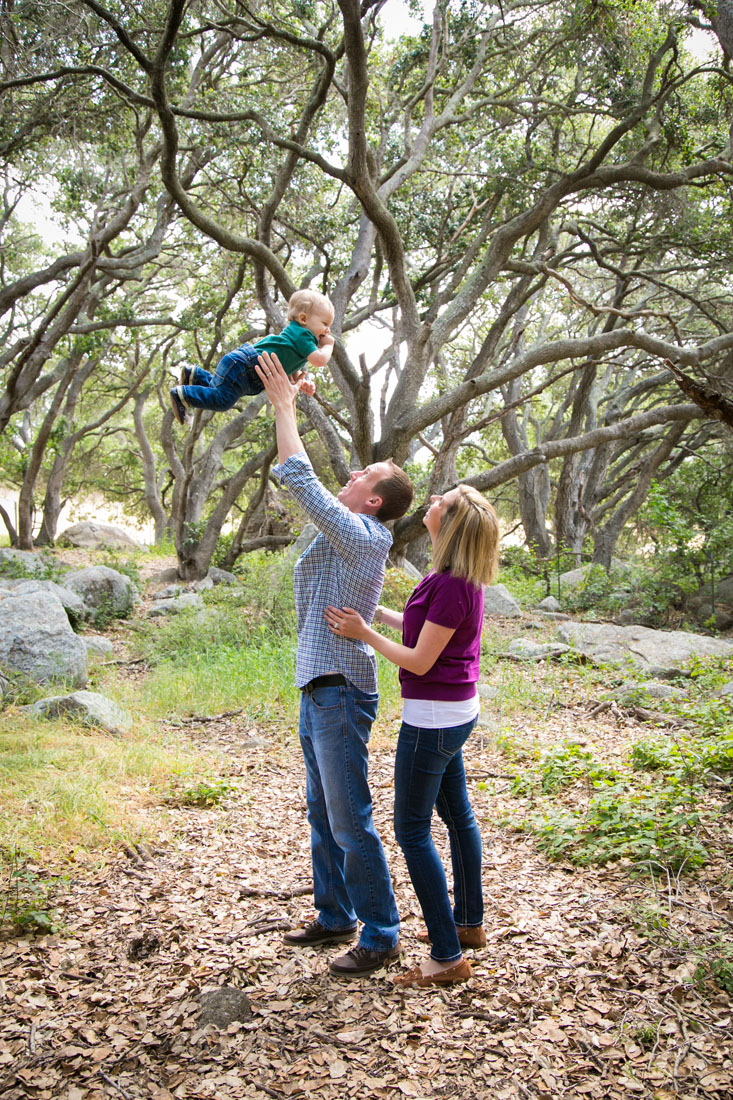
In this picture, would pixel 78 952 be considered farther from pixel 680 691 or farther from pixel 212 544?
pixel 212 544

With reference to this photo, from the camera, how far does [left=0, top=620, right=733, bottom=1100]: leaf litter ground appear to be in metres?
2.34

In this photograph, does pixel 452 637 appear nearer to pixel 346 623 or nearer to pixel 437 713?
pixel 437 713

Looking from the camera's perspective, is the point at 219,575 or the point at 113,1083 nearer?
the point at 113,1083

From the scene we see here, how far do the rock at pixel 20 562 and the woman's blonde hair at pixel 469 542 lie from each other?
377 inches

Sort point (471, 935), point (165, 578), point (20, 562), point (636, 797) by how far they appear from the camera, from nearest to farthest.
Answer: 1. point (471, 935)
2. point (636, 797)
3. point (20, 562)
4. point (165, 578)

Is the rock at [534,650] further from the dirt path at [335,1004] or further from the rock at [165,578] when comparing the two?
the rock at [165,578]

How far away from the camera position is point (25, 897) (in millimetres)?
3207

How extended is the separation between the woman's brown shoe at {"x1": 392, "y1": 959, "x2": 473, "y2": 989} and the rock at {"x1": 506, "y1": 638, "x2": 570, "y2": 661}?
5486mm

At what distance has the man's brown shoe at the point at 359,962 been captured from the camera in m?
2.83

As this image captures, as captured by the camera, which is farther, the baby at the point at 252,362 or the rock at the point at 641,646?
the rock at the point at 641,646

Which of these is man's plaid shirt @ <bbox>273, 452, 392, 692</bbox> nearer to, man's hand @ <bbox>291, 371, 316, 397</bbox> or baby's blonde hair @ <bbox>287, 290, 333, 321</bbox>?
man's hand @ <bbox>291, 371, 316, 397</bbox>

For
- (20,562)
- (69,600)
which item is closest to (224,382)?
(69,600)

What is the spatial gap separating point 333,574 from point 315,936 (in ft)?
4.82

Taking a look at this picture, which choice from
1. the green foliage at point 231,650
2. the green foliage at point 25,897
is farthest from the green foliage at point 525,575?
the green foliage at point 25,897
